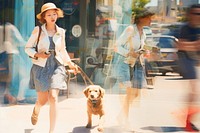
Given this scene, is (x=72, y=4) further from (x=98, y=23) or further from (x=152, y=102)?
(x=152, y=102)

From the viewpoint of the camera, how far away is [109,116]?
6.54 meters

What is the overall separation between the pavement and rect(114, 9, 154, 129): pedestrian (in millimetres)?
275

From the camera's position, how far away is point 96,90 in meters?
6.00

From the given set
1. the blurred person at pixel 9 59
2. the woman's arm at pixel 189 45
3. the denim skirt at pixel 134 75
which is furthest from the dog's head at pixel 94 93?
the blurred person at pixel 9 59

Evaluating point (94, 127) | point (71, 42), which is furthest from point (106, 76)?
point (94, 127)

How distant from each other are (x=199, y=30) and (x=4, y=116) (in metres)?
2.83

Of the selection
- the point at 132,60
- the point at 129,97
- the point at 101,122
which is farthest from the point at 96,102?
the point at 132,60

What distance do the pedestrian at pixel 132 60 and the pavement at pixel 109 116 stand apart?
0.28 m

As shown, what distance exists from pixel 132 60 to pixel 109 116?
92 cm

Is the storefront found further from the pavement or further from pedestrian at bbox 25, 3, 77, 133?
pedestrian at bbox 25, 3, 77, 133

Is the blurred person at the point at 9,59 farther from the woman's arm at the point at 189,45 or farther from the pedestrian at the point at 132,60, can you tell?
the woman's arm at the point at 189,45

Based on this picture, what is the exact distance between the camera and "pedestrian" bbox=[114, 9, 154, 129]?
19.8 ft

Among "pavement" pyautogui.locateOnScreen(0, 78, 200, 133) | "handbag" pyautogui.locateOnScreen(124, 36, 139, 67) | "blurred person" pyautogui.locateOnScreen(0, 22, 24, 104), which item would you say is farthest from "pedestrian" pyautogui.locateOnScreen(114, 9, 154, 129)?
"blurred person" pyautogui.locateOnScreen(0, 22, 24, 104)

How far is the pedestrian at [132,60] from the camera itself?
6.04 m
